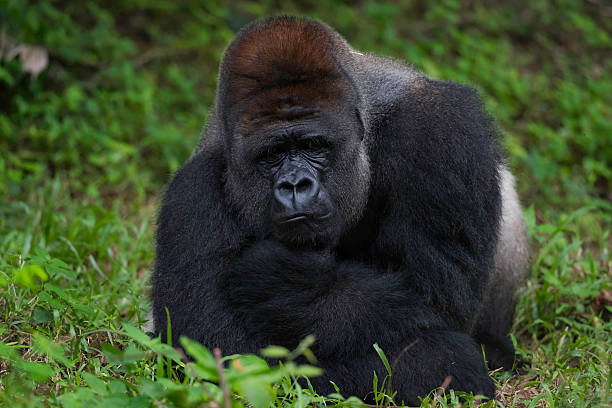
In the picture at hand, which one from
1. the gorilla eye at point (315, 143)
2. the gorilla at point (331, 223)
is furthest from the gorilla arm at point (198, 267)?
the gorilla eye at point (315, 143)

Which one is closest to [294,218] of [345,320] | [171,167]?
[345,320]

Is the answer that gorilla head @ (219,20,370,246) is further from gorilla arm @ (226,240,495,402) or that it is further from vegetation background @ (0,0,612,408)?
vegetation background @ (0,0,612,408)

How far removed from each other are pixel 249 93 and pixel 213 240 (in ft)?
2.19

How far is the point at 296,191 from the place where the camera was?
304cm

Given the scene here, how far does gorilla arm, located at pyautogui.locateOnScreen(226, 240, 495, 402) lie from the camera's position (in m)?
3.13

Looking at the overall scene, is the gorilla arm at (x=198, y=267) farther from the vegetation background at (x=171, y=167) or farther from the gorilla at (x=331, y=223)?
the vegetation background at (x=171, y=167)

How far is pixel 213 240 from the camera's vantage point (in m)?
3.30

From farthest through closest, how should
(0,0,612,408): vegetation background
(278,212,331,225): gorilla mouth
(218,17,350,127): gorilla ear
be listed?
(218,17,350,127): gorilla ear → (278,212,331,225): gorilla mouth → (0,0,612,408): vegetation background

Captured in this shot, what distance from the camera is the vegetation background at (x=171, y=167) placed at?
2766 millimetres

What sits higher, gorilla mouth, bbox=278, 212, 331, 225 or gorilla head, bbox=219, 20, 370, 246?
gorilla head, bbox=219, 20, 370, 246

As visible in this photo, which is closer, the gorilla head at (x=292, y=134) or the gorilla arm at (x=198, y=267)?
the gorilla head at (x=292, y=134)

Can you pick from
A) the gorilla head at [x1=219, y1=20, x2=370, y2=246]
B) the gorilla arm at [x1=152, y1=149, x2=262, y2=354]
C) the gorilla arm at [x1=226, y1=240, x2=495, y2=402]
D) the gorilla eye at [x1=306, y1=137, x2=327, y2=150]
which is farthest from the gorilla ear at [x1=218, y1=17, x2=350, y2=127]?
the gorilla arm at [x1=226, y1=240, x2=495, y2=402]

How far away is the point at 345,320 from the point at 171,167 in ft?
10.1

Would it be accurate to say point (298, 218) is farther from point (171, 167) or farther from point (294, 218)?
point (171, 167)
